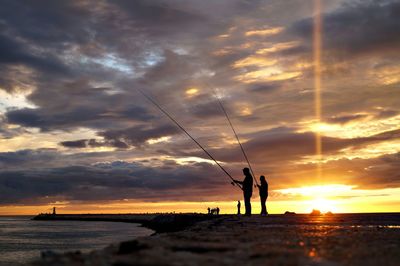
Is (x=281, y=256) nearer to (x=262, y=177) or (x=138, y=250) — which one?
(x=138, y=250)

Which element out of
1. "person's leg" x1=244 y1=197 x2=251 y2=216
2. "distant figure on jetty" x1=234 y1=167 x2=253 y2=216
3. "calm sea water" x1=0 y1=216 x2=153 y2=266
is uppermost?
"distant figure on jetty" x1=234 y1=167 x2=253 y2=216

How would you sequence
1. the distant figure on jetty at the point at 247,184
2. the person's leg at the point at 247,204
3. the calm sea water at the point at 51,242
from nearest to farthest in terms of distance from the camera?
the distant figure on jetty at the point at 247,184, the person's leg at the point at 247,204, the calm sea water at the point at 51,242

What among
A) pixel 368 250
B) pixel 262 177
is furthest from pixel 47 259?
pixel 262 177

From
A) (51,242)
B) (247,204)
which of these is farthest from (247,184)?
(51,242)

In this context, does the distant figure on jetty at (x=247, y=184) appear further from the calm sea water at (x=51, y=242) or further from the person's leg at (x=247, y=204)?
the calm sea water at (x=51, y=242)

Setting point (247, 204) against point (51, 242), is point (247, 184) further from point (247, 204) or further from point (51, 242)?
point (51, 242)

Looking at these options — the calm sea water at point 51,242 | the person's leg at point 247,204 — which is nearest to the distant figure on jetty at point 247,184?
the person's leg at point 247,204

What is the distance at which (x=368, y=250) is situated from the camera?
7.32 metres

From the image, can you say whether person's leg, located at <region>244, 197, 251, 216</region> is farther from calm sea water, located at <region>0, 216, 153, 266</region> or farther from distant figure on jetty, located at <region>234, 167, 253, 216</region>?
calm sea water, located at <region>0, 216, 153, 266</region>

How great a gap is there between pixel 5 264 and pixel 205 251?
24612 mm

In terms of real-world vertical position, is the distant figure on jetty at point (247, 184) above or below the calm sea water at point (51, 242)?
above

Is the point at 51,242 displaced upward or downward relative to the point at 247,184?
downward

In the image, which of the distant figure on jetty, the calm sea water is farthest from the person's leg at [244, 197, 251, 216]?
the calm sea water

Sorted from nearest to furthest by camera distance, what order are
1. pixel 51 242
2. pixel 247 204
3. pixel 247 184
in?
1. pixel 247 184
2. pixel 247 204
3. pixel 51 242
